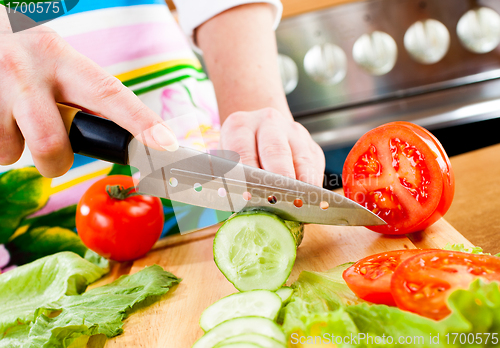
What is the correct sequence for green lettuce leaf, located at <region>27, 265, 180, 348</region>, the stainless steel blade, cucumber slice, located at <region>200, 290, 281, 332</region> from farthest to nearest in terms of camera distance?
1. the stainless steel blade
2. green lettuce leaf, located at <region>27, 265, 180, 348</region>
3. cucumber slice, located at <region>200, 290, 281, 332</region>

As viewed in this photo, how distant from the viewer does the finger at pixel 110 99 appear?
1123mm

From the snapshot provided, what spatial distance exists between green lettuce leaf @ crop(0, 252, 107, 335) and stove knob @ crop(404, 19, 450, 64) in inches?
99.5

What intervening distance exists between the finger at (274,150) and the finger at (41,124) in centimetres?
62

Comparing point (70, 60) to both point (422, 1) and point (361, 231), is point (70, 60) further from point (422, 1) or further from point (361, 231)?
point (422, 1)

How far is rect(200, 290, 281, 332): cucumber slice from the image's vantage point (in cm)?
98

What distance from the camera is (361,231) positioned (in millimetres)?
1469

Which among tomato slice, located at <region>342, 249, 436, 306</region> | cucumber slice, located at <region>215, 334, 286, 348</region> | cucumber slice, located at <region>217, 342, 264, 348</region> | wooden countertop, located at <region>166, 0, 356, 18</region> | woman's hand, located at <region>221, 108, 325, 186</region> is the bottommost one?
tomato slice, located at <region>342, 249, 436, 306</region>

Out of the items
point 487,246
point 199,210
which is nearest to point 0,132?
point 199,210

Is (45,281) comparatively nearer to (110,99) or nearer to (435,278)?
(110,99)

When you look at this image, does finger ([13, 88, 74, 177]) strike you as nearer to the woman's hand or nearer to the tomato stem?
the tomato stem

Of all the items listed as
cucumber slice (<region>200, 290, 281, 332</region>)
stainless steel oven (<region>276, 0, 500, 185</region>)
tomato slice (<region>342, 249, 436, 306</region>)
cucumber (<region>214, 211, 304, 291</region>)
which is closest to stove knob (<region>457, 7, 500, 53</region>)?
stainless steel oven (<region>276, 0, 500, 185</region>)

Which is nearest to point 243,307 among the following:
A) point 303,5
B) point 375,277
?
point 375,277

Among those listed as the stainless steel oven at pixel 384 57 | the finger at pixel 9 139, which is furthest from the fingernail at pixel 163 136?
the stainless steel oven at pixel 384 57

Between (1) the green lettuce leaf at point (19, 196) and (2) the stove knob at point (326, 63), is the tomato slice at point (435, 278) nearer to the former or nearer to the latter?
(1) the green lettuce leaf at point (19, 196)
